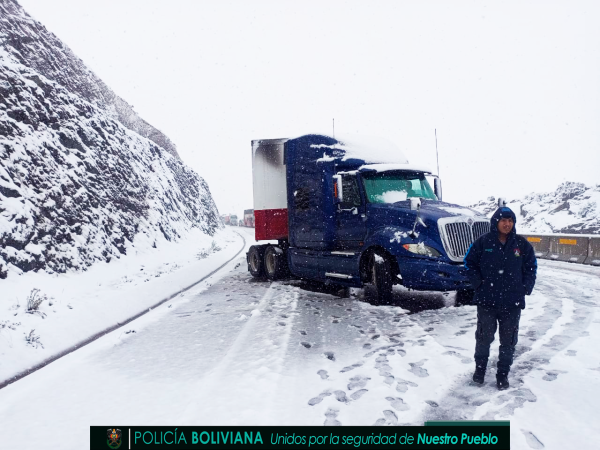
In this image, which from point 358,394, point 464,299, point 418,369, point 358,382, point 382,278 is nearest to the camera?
point 358,394

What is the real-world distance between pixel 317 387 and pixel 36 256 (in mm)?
9567

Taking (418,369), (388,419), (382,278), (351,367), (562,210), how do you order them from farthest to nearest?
(562,210) < (382,278) < (351,367) < (418,369) < (388,419)

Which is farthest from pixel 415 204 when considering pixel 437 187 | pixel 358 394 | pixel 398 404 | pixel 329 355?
pixel 398 404

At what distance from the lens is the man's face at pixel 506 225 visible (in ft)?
13.9

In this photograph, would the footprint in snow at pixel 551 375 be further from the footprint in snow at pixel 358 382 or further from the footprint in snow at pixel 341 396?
the footprint in snow at pixel 341 396

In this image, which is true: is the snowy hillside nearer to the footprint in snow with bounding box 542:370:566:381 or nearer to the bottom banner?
the footprint in snow with bounding box 542:370:566:381

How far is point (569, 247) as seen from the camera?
1677 cm

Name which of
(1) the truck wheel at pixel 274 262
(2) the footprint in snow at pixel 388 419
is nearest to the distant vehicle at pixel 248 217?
(1) the truck wheel at pixel 274 262

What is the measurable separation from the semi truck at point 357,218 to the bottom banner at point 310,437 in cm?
475

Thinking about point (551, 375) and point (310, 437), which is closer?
point (310, 437)

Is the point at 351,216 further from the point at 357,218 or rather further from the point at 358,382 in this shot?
the point at 358,382

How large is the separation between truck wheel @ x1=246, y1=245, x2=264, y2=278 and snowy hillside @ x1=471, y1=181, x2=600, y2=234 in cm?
2143

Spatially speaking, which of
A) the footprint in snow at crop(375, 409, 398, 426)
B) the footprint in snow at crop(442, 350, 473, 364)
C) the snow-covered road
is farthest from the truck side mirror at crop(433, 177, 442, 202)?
the footprint in snow at crop(375, 409, 398, 426)

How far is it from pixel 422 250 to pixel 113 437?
605cm
